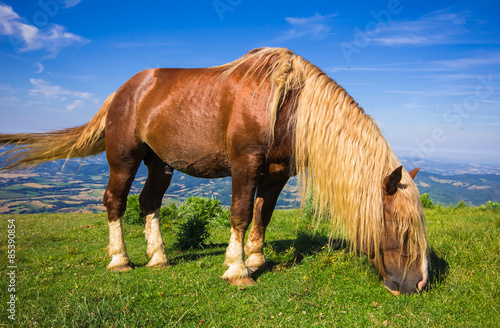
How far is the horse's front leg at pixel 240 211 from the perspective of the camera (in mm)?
4125

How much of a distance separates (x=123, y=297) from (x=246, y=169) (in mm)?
2050

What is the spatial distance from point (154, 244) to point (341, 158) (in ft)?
11.3

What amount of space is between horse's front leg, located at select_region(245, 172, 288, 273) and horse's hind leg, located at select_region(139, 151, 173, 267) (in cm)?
151

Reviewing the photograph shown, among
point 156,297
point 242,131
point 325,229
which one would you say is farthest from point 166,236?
point 242,131

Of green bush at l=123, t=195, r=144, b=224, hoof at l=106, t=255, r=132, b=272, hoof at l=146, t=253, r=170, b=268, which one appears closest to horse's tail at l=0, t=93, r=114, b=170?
hoof at l=106, t=255, r=132, b=272

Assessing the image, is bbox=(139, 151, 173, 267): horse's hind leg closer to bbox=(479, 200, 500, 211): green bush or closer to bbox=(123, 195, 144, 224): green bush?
bbox=(123, 195, 144, 224): green bush

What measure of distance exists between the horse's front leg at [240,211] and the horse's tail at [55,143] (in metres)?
3.05

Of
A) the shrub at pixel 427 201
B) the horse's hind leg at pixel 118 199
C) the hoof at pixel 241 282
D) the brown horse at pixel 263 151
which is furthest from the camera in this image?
the shrub at pixel 427 201

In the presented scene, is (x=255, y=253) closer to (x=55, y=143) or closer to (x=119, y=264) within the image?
(x=119, y=264)

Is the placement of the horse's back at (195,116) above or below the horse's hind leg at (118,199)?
above

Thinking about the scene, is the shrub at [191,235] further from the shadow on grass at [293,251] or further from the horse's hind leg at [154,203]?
the shadow on grass at [293,251]

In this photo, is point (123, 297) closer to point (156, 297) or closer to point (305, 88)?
point (156, 297)

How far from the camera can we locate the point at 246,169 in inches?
162

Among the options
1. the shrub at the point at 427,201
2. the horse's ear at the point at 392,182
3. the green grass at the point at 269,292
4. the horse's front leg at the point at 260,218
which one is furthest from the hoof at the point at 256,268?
the shrub at the point at 427,201
